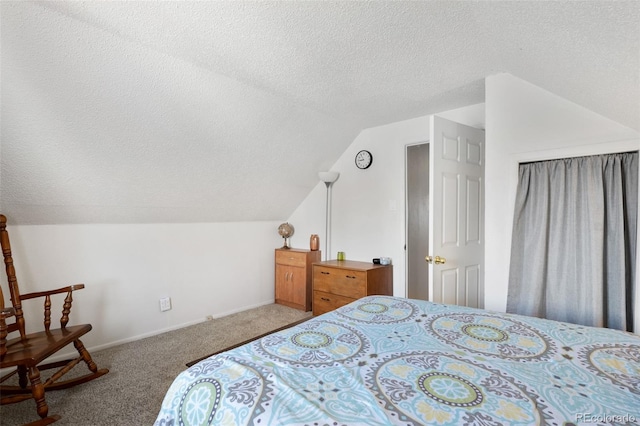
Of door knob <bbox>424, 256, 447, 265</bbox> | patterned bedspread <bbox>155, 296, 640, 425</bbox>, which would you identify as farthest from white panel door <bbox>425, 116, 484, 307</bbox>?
patterned bedspread <bbox>155, 296, 640, 425</bbox>

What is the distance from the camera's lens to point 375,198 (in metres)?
3.55

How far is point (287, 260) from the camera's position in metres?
3.98

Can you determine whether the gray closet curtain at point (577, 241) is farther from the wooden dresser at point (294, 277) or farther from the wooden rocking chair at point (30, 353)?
the wooden rocking chair at point (30, 353)

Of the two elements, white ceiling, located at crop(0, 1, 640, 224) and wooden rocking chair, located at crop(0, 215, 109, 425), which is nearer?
white ceiling, located at crop(0, 1, 640, 224)

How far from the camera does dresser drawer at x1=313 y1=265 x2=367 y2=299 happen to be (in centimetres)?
311

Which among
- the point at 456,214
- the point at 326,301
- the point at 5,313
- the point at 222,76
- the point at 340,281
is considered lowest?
the point at 326,301

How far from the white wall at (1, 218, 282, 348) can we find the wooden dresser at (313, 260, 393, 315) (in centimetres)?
95

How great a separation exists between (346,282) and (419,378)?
2327 millimetres

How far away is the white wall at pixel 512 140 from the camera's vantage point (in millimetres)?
1958

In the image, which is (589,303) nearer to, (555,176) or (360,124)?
(555,176)

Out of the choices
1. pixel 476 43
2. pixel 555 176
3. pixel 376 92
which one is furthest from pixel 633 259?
pixel 376 92

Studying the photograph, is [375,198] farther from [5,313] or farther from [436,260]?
[5,313]

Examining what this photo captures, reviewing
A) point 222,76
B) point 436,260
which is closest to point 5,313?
point 222,76

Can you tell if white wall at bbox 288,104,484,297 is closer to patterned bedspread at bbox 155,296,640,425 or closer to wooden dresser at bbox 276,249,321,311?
wooden dresser at bbox 276,249,321,311
